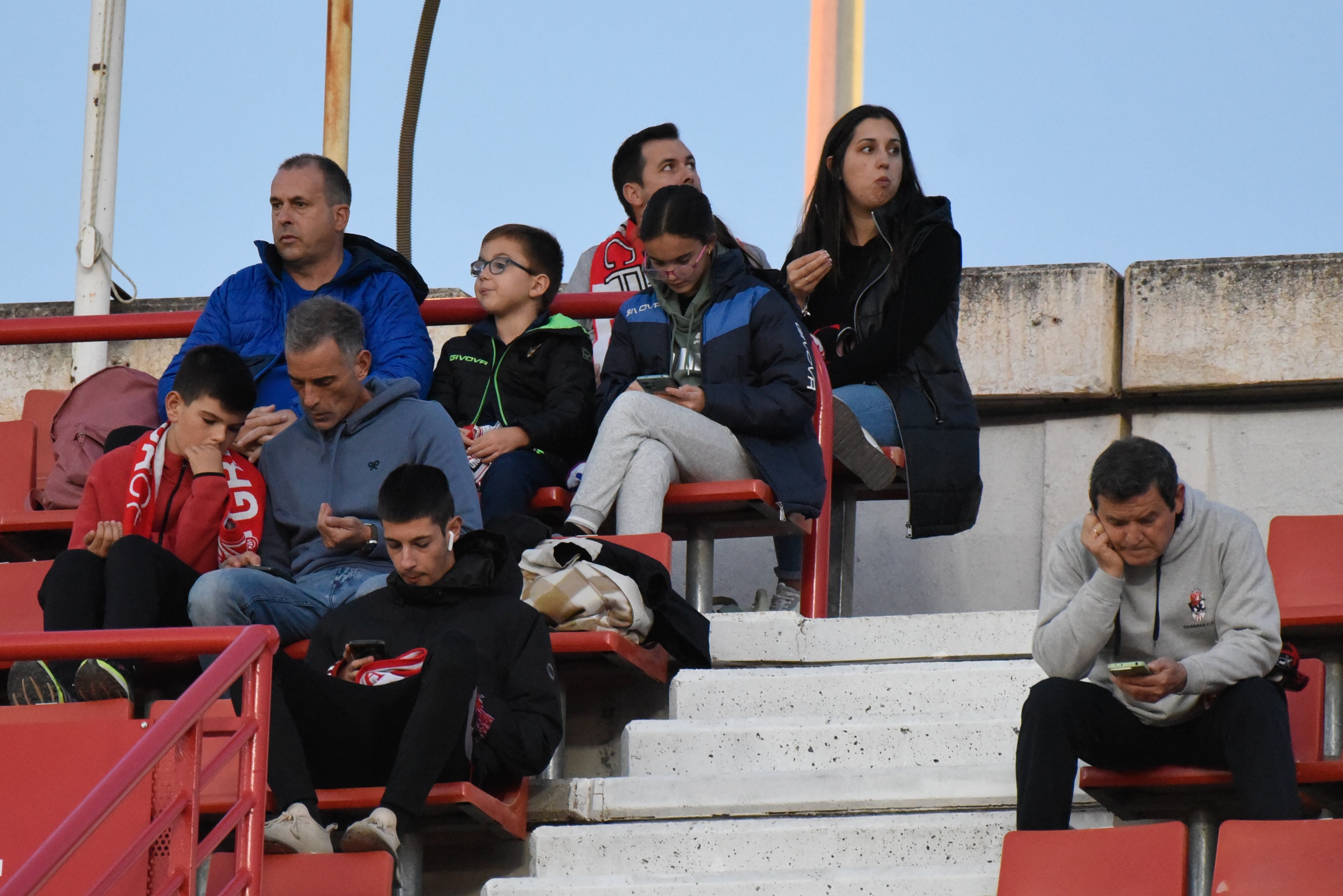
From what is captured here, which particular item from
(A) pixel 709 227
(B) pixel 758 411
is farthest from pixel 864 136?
(B) pixel 758 411

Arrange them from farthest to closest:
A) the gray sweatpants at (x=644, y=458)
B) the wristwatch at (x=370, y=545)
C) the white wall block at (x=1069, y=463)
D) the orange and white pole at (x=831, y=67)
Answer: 1. the orange and white pole at (x=831, y=67)
2. the white wall block at (x=1069, y=463)
3. the gray sweatpants at (x=644, y=458)
4. the wristwatch at (x=370, y=545)

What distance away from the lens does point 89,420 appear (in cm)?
550

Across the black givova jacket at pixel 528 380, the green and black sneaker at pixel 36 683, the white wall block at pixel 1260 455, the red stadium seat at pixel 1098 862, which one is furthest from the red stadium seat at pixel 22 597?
the white wall block at pixel 1260 455

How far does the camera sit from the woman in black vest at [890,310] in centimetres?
552

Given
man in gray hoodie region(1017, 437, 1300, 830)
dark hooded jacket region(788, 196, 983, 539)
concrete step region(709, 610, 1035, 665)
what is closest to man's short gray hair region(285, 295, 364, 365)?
concrete step region(709, 610, 1035, 665)

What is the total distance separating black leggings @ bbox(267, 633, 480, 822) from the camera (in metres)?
3.79

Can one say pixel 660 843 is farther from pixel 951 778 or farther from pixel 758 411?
pixel 758 411

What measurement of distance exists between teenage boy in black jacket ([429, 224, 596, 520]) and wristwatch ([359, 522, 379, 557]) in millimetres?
518

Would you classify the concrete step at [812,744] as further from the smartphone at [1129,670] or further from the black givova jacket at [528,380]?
the black givova jacket at [528,380]

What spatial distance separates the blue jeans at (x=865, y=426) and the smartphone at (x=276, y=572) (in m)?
1.43

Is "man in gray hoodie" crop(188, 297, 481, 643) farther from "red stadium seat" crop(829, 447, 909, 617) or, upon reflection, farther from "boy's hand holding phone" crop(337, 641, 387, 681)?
"red stadium seat" crop(829, 447, 909, 617)

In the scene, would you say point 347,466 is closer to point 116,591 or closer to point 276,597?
point 276,597

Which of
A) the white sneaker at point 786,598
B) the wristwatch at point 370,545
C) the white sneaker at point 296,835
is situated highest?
the wristwatch at point 370,545

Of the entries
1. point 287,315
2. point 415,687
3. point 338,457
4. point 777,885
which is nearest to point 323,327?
point 338,457
